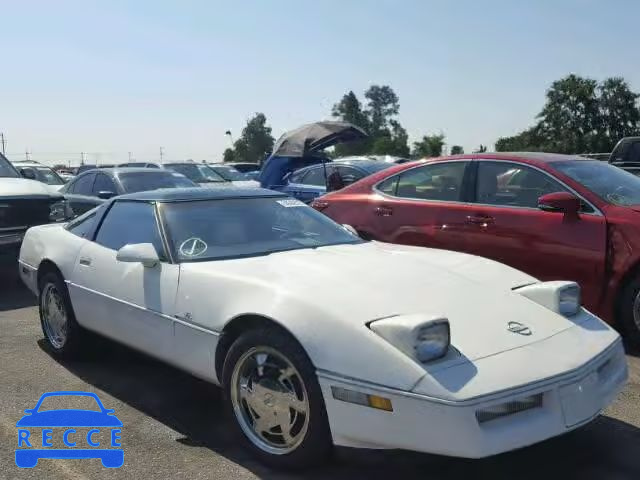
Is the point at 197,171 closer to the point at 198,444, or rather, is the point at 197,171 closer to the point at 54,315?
the point at 54,315

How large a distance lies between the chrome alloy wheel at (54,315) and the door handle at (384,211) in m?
2.90

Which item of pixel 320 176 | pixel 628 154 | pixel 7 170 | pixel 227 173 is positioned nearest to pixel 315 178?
pixel 320 176

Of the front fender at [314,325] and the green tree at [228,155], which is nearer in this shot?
the front fender at [314,325]

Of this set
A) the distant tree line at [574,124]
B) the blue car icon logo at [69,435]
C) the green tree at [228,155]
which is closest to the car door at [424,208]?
the blue car icon logo at [69,435]

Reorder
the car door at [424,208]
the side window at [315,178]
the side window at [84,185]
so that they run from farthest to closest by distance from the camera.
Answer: the side window at [315,178]
the side window at [84,185]
the car door at [424,208]

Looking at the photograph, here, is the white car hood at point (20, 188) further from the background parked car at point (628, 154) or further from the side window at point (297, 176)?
the background parked car at point (628, 154)

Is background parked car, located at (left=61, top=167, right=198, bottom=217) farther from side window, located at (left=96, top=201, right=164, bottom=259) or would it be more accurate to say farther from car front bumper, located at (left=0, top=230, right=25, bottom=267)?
side window, located at (left=96, top=201, right=164, bottom=259)

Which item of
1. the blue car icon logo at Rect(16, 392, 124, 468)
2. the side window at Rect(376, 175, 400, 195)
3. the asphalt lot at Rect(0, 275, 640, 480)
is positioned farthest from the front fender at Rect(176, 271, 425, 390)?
the side window at Rect(376, 175, 400, 195)

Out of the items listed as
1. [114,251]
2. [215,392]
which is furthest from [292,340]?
[114,251]

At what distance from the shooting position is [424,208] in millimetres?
5883

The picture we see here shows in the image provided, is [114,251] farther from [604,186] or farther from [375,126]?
[375,126]

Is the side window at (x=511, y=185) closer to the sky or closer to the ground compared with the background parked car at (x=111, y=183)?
closer to the sky

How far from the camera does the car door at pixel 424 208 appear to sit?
18.5ft

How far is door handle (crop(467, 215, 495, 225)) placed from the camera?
5.41 metres
